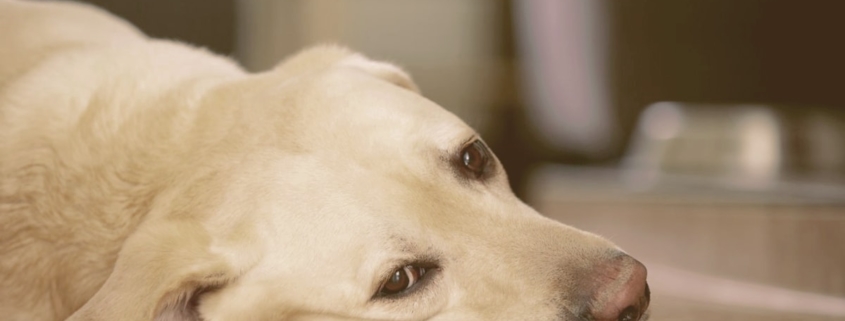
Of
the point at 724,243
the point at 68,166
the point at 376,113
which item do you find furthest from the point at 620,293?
the point at 724,243

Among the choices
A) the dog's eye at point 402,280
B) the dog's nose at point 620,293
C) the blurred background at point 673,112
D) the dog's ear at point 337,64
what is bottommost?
the blurred background at point 673,112

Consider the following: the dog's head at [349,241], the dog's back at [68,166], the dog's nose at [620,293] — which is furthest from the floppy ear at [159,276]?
the dog's nose at [620,293]

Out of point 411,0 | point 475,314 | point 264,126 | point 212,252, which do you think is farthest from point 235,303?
point 411,0

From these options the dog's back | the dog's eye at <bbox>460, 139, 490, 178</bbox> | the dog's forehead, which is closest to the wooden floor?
the dog's eye at <bbox>460, 139, 490, 178</bbox>

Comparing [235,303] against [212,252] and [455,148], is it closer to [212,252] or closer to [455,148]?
[212,252]

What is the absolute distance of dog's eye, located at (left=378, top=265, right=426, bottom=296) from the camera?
1396 mm

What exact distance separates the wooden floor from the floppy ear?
3.72 ft

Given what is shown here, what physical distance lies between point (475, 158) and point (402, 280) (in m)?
0.35

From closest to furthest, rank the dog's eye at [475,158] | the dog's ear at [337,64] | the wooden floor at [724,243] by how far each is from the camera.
Result: the dog's eye at [475,158]
the dog's ear at [337,64]
the wooden floor at [724,243]

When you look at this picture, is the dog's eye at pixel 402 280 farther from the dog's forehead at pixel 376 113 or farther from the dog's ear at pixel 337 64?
Answer: the dog's ear at pixel 337 64

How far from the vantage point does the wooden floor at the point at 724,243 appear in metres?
2.13

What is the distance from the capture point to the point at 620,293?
4.37ft

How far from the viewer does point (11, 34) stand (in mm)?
1895

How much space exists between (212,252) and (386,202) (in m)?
0.33
